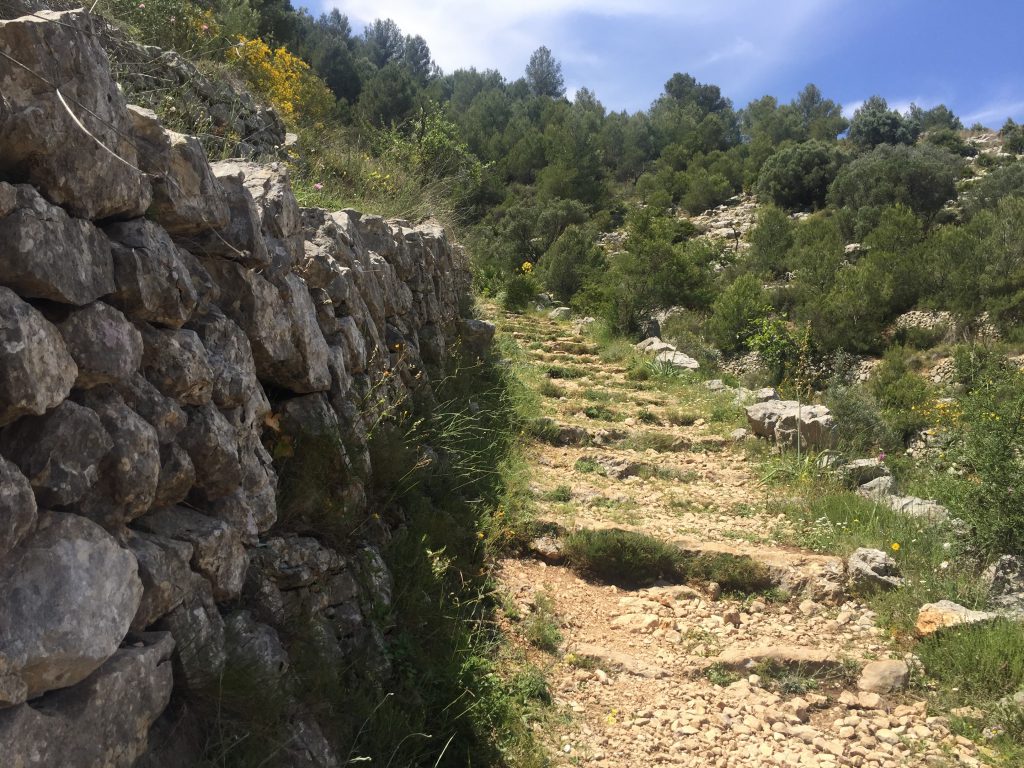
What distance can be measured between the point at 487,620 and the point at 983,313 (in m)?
15.3

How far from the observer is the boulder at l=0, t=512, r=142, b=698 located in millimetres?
1575

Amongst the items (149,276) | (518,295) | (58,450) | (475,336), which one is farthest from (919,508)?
(518,295)

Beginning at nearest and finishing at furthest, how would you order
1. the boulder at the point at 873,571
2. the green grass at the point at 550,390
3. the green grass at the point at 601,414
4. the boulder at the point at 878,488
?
1. the boulder at the point at 873,571
2. the boulder at the point at 878,488
3. the green grass at the point at 601,414
4. the green grass at the point at 550,390

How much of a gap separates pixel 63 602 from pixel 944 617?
14.3 ft

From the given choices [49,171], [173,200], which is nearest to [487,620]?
[173,200]

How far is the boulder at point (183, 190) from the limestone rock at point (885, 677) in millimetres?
3927

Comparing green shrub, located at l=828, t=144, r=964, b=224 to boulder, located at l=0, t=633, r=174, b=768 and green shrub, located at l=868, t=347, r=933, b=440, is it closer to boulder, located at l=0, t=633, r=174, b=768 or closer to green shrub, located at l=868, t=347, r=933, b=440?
green shrub, located at l=868, t=347, r=933, b=440

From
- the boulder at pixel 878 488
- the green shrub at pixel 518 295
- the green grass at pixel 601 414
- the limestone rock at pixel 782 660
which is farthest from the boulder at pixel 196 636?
the green shrub at pixel 518 295

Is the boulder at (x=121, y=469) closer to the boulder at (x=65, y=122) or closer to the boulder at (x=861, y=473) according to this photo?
the boulder at (x=65, y=122)

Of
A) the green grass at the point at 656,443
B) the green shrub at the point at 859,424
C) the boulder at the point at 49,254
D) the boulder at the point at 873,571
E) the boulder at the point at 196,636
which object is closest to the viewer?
the boulder at the point at 49,254

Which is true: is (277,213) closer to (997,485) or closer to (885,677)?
(885,677)

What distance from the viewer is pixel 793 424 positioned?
7.76m

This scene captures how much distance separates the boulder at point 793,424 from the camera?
7586 millimetres

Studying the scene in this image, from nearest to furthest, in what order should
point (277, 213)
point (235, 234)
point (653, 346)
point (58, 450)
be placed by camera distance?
point (58, 450) < point (235, 234) < point (277, 213) < point (653, 346)
